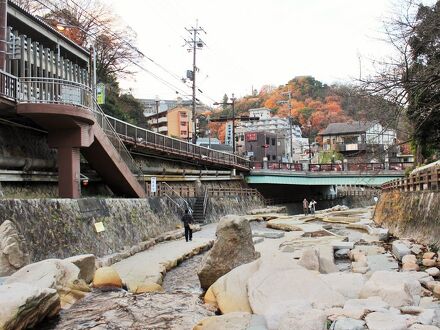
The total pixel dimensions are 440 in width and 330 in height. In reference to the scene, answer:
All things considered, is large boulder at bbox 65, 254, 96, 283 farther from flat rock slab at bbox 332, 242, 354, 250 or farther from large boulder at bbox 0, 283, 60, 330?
flat rock slab at bbox 332, 242, 354, 250

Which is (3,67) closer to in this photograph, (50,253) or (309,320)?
(50,253)

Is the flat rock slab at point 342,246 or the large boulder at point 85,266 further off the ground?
the large boulder at point 85,266

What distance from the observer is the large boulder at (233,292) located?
855 centimetres

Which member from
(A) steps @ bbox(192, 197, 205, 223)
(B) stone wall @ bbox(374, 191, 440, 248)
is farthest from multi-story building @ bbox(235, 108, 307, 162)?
(B) stone wall @ bbox(374, 191, 440, 248)

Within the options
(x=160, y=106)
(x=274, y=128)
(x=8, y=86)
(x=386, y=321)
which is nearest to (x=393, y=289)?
(x=386, y=321)

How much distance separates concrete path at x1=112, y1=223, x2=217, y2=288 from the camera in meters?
12.4

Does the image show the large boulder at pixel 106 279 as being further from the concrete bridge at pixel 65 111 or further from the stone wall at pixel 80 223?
the concrete bridge at pixel 65 111

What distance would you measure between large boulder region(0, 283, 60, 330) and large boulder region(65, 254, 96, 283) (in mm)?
2624

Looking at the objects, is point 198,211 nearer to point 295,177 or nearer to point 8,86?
point 8,86

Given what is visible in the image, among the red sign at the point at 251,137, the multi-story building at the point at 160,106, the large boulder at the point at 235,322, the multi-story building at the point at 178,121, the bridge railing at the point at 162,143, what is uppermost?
the multi-story building at the point at 160,106

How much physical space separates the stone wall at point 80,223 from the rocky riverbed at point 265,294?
1.61m

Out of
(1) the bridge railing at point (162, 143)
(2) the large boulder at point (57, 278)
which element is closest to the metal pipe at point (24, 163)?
(1) the bridge railing at point (162, 143)

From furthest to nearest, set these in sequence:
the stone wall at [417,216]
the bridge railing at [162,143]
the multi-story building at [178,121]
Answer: the multi-story building at [178,121], the bridge railing at [162,143], the stone wall at [417,216]

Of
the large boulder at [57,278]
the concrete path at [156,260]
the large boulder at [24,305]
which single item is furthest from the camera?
the concrete path at [156,260]
